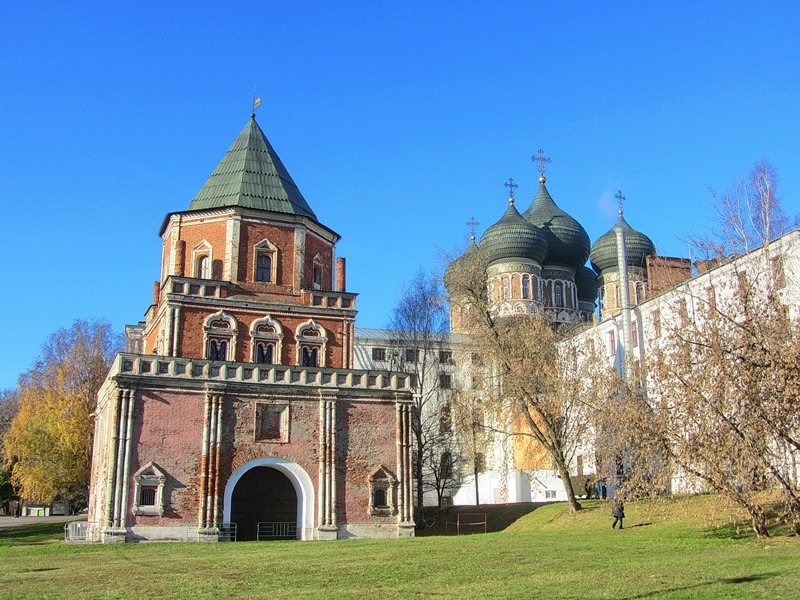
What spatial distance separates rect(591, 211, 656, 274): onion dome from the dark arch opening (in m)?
29.7

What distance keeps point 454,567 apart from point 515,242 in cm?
3905

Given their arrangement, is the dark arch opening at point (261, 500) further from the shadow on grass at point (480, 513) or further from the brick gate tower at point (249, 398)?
the shadow on grass at point (480, 513)

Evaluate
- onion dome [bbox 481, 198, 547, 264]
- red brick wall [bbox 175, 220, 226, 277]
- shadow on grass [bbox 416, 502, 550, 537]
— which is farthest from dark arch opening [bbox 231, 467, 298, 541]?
onion dome [bbox 481, 198, 547, 264]

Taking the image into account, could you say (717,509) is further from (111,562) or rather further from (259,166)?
(259,166)

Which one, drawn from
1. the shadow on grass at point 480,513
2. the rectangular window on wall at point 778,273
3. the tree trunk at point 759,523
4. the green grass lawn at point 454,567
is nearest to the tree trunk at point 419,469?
the shadow on grass at point 480,513

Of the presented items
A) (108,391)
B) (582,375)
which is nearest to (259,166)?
(108,391)

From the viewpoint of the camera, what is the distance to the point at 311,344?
3109 centimetres

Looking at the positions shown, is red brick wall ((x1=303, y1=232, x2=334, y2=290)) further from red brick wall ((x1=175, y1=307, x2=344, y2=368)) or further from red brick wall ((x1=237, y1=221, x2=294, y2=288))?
red brick wall ((x1=175, y1=307, x2=344, y2=368))

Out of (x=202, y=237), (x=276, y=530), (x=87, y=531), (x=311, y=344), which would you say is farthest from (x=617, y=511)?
(x=202, y=237)

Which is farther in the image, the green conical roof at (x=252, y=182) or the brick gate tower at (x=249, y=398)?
the green conical roof at (x=252, y=182)

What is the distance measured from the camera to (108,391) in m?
28.6

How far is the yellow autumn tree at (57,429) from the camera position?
4000cm

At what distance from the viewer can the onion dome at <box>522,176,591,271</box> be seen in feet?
181

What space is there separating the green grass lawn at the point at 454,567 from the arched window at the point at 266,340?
8.52 m
